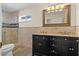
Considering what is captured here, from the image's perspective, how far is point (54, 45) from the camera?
1.70 meters

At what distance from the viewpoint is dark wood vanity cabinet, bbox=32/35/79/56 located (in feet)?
5.45

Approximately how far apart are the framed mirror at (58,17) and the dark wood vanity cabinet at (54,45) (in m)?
0.14


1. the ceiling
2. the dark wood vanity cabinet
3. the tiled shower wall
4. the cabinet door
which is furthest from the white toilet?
the cabinet door

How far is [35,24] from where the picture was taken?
1712 mm

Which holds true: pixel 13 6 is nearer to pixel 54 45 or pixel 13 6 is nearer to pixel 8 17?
pixel 8 17

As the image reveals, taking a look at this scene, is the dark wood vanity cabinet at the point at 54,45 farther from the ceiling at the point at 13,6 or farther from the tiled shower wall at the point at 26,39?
the ceiling at the point at 13,6

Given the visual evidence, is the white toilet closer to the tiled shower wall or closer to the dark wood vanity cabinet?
the tiled shower wall

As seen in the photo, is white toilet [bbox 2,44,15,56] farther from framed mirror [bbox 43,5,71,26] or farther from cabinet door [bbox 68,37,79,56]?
cabinet door [bbox 68,37,79,56]

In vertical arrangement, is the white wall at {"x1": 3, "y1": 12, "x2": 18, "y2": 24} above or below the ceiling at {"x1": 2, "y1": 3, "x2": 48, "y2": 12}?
below

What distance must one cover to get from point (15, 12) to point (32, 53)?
46cm

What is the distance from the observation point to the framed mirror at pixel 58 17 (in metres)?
1.67

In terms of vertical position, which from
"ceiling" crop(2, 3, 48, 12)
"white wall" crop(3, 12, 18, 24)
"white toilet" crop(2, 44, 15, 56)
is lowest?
"white toilet" crop(2, 44, 15, 56)

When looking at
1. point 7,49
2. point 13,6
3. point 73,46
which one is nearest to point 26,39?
point 7,49

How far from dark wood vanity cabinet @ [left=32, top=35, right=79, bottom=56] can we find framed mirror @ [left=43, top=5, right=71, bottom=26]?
14 cm
